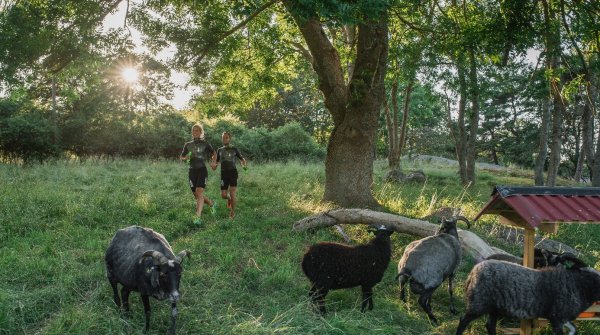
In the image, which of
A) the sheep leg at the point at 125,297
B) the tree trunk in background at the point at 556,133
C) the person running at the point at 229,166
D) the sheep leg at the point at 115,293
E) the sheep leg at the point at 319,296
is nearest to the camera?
the sheep leg at the point at 125,297

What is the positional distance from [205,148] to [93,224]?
123 inches

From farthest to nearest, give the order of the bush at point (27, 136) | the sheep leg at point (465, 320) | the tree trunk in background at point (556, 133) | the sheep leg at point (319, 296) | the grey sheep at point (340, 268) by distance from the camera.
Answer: the bush at point (27, 136)
the tree trunk in background at point (556, 133)
the grey sheep at point (340, 268)
the sheep leg at point (319, 296)
the sheep leg at point (465, 320)

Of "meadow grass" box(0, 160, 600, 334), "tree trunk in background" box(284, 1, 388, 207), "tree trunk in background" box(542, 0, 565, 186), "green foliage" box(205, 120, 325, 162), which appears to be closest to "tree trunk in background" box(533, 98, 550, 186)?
"tree trunk in background" box(542, 0, 565, 186)

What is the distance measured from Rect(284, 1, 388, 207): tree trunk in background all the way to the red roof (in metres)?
6.47

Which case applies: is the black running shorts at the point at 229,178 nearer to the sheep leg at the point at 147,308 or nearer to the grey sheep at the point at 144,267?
the grey sheep at the point at 144,267

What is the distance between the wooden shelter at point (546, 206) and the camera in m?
5.49

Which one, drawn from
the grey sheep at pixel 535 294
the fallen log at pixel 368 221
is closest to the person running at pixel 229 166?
the fallen log at pixel 368 221

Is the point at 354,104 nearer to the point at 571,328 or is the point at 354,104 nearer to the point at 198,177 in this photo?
the point at 198,177

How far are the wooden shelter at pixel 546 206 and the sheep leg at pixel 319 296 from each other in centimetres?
254

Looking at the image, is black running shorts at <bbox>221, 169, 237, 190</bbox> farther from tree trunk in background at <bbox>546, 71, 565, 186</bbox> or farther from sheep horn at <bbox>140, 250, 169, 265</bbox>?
tree trunk in background at <bbox>546, 71, 565, 186</bbox>

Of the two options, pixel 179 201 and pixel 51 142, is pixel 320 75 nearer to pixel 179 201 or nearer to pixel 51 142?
pixel 179 201

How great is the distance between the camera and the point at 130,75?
12.0 metres

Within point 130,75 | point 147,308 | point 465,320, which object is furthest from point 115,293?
point 130,75

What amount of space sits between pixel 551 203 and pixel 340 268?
9.36ft
